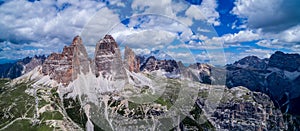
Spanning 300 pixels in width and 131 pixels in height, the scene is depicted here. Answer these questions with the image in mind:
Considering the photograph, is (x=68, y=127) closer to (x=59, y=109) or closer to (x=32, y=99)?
(x=59, y=109)

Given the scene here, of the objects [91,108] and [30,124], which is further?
[91,108]

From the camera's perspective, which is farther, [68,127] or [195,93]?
[68,127]

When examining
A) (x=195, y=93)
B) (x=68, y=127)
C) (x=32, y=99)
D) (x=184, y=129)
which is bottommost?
(x=184, y=129)

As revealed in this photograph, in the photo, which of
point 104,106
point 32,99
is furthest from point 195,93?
point 32,99

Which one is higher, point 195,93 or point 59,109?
point 195,93

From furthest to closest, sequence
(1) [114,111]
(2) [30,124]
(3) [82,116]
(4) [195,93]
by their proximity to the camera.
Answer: (1) [114,111] < (3) [82,116] < (2) [30,124] < (4) [195,93]

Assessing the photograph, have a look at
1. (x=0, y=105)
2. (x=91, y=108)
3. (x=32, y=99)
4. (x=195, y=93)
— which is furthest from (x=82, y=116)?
(x=195, y=93)

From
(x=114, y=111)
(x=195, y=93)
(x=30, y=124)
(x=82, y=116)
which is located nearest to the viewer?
(x=195, y=93)

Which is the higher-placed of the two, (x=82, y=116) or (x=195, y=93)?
(x=195, y=93)

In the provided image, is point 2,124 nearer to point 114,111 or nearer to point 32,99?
point 32,99
